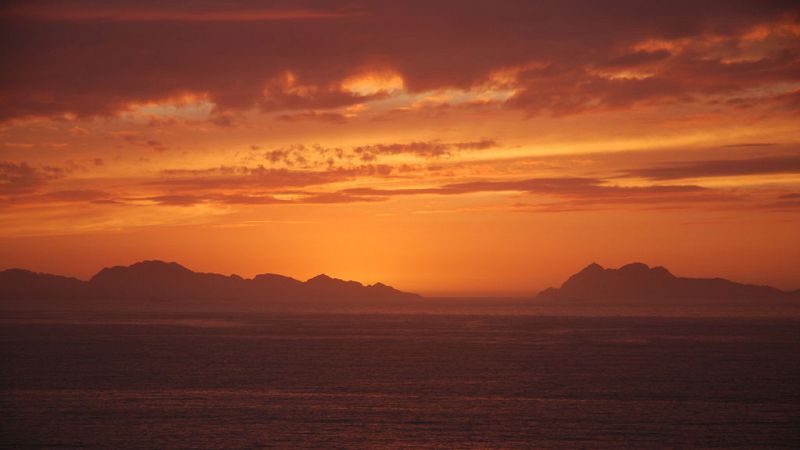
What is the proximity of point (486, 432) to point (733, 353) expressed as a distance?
71092mm

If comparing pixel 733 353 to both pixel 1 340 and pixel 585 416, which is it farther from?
pixel 1 340

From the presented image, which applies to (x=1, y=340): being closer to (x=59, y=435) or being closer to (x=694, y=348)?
(x=59, y=435)

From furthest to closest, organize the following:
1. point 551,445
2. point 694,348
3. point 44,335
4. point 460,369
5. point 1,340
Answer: point 44,335 < point 1,340 < point 694,348 < point 460,369 < point 551,445

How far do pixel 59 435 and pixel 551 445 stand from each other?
112 ft

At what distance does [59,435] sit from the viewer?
54.5m

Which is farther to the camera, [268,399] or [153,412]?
[268,399]

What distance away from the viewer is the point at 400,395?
236ft

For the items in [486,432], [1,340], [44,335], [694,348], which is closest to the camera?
[486,432]

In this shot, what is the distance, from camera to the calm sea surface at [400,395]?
178 feet

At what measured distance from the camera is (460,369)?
301ft

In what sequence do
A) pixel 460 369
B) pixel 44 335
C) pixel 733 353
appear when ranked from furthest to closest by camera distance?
pixel 44 335, pixel 733 353, pixel 460 369

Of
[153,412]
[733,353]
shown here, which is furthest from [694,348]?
[153,412]

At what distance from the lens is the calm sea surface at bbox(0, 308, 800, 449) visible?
5428 centimetres

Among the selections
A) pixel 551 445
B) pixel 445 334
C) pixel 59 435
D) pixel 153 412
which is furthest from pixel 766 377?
pixel 445 334
